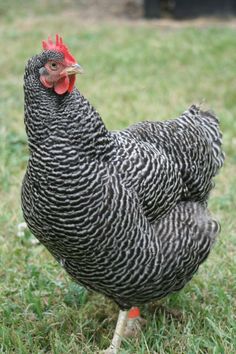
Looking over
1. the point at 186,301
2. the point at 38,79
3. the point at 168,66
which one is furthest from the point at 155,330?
the point at 168,66

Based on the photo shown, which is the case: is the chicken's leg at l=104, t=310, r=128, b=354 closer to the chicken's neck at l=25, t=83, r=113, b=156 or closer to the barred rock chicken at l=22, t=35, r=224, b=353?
the barred rock chicken at l=22, t=35, r=224, b=353

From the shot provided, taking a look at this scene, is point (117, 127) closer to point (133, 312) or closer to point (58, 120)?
point (133, 312)

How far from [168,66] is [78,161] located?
569 centimetres

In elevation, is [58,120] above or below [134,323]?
above

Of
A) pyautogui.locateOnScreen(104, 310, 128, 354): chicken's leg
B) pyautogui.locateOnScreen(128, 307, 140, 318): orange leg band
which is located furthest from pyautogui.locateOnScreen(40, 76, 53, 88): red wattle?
pyautogui.locateOnScreen(128, 307, 140, 318): orange leg band

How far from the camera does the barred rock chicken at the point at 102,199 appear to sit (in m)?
2.78

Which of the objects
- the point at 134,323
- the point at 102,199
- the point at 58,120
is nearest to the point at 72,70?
the point at 58,120

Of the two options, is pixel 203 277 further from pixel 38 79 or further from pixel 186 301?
pixel 38 79

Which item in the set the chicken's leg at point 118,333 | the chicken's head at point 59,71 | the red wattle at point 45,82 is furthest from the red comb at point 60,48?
the chicken's leg at point 118,333

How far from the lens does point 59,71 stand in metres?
2.74

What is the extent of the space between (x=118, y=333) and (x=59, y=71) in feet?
4.58

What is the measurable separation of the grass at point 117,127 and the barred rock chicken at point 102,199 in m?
0.29

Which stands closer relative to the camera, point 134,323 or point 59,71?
point 59,71

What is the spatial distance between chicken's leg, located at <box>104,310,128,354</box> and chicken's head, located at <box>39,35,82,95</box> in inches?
49.8
